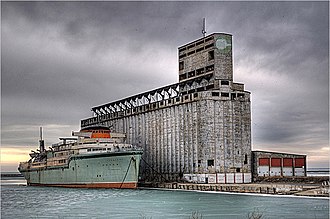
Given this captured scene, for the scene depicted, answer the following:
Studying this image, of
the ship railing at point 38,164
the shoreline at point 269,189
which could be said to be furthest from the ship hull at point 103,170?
the ship railing at point 38,164

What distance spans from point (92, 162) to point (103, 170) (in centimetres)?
243

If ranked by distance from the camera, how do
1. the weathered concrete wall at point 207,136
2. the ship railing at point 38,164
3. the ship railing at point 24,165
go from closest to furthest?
the weathered concrete wall at point 207,136 → the ship railing at point 38,164 → the ship railing at point 24,165

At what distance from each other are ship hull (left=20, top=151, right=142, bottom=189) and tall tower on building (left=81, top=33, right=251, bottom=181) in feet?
27.9

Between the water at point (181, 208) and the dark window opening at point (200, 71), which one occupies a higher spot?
the dark window opening at point (200, 71)

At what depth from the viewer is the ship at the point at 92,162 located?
71.8m

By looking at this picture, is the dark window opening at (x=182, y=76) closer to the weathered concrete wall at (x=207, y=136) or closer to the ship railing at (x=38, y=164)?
the weathered concrete wall at (x=207, y=136)

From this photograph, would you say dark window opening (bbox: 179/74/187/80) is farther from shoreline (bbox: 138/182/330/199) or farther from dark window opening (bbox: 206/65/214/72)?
shoreline (bbox: 138/182/330/199)

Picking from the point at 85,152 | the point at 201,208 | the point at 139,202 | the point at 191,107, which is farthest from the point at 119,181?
the point at 201,208

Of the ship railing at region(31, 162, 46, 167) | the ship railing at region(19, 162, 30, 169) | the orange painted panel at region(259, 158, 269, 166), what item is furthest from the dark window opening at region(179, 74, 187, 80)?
the ship railing at region(19, 162, 30, 169)

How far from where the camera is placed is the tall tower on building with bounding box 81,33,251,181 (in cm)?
7238

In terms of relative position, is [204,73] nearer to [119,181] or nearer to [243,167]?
[243,167]

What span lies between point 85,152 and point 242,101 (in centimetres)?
2592

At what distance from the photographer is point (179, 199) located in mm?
53406

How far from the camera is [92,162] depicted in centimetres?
7444
